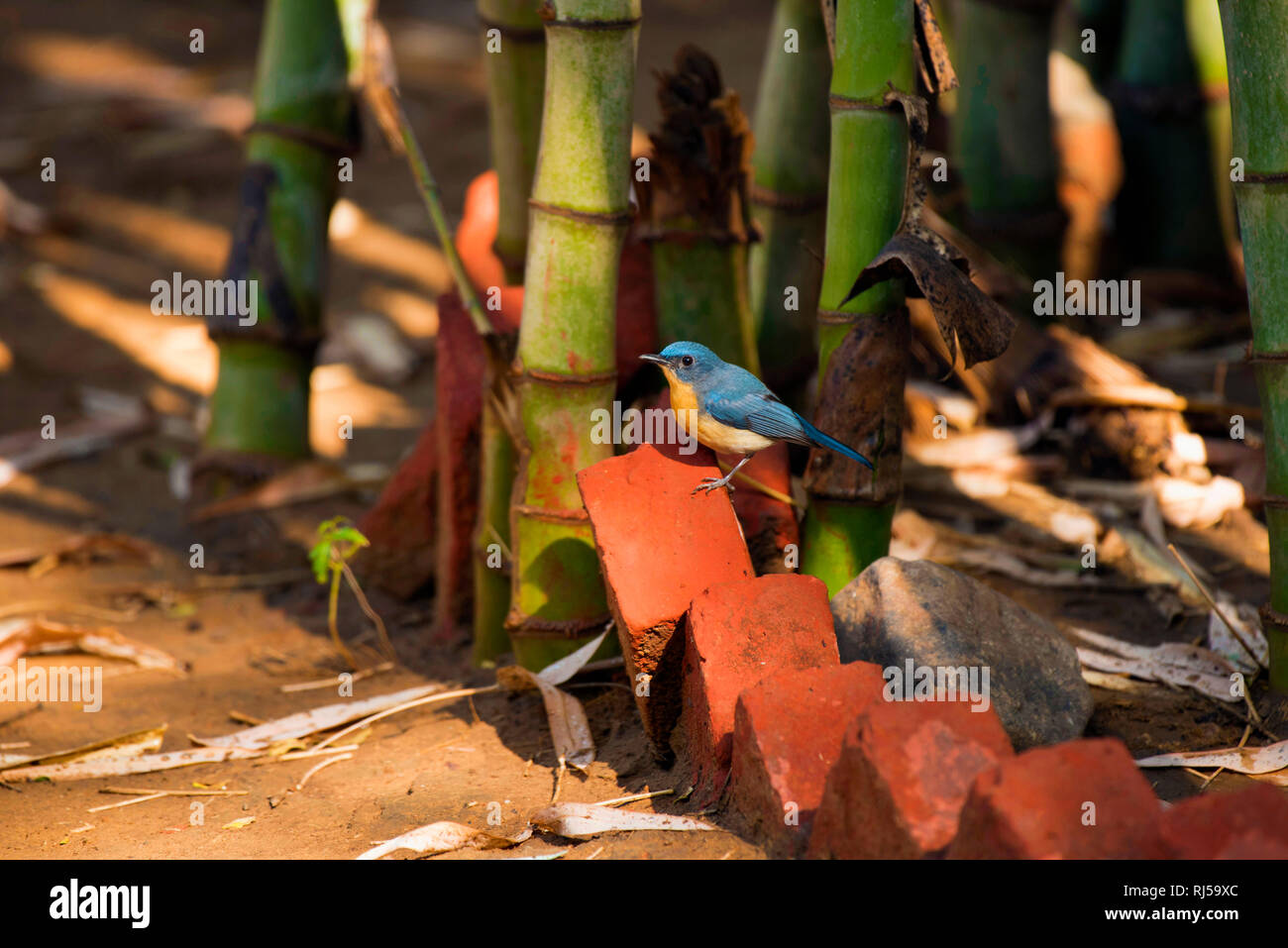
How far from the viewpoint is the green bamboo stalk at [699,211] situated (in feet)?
9.40

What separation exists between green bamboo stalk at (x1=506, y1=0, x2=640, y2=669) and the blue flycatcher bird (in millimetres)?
295

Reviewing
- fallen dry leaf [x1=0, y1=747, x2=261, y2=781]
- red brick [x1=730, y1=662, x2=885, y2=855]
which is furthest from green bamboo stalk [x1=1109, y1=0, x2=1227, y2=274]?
fallen dry leaf [x1=0, y1=747, x2=261, y2=781]

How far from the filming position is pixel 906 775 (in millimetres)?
1702

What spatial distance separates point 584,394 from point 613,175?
0.46 metres

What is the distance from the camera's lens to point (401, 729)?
2.70 meters

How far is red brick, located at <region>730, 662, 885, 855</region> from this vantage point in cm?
Result: 188

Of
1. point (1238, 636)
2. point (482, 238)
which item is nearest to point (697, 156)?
point (482, 238)

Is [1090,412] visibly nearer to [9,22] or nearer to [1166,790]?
[1166,790]

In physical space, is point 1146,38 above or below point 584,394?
above

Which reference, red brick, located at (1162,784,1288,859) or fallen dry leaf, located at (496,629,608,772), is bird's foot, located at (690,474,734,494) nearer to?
fallen dry leaf, located at (496,629,608,772)

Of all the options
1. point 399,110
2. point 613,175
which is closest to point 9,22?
point 399,110

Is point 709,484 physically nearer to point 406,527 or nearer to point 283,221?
point 406,527

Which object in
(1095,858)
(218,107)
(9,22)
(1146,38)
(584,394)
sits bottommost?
(1095,858)
